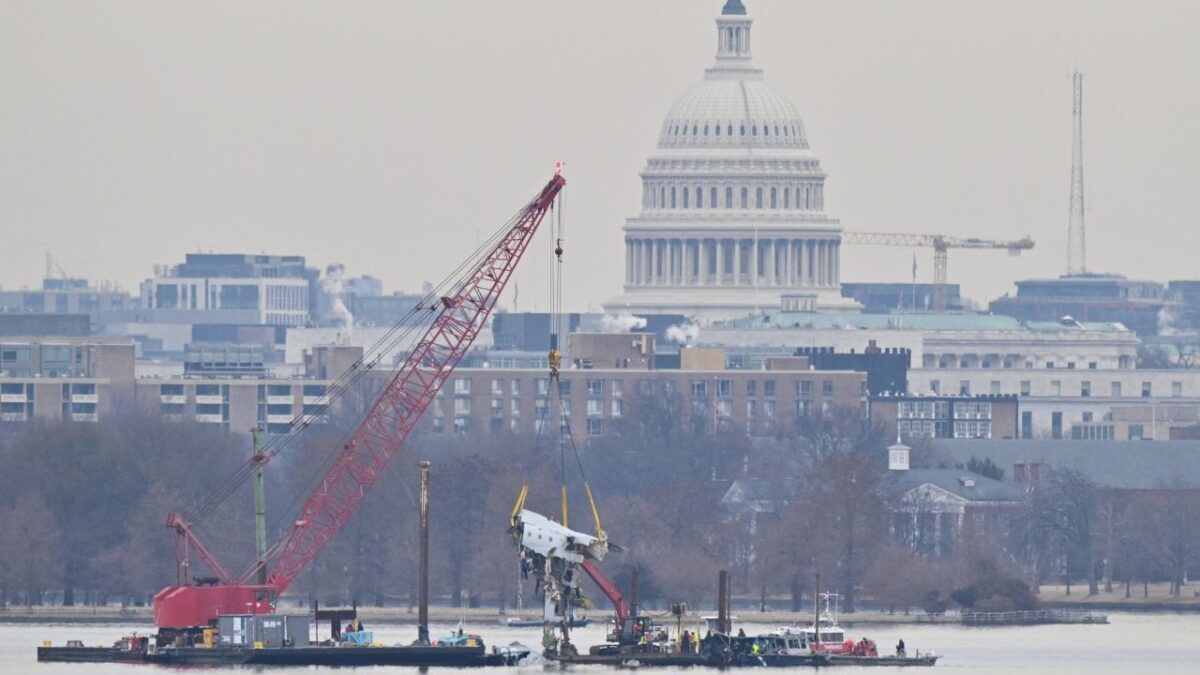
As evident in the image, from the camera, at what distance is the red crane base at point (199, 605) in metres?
156

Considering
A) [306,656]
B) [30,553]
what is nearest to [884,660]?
[306,656]

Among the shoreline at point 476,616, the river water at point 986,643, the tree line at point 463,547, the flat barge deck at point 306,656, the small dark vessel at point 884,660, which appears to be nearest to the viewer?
the flat barge deck at point 306,656

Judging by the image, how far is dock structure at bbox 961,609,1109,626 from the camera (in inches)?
7096

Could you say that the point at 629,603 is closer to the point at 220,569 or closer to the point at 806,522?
the point at 220,569

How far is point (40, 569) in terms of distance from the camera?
185625 millimetres

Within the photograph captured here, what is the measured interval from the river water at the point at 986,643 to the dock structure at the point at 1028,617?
1084mm

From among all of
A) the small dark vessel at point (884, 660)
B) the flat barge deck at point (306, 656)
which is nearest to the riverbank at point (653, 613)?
the small dark vessel at point (884, 660)

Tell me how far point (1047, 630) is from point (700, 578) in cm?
1599

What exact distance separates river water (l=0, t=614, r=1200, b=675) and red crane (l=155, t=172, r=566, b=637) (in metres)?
3.45

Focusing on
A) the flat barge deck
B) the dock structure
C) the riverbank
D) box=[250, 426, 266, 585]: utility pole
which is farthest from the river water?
box=[250, 426, 266, 585]: utility pole

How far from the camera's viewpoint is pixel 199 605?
15675 cm

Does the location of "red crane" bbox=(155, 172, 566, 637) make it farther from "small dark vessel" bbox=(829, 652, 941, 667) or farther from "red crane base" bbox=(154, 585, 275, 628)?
"small dark vessel" bbox=(829, 652, 941, 667)

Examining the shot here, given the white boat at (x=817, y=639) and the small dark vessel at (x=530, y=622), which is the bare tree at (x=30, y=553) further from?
the white boat at (x=817, y=639)

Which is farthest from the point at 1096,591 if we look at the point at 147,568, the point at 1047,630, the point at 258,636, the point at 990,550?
the point at 258,636
